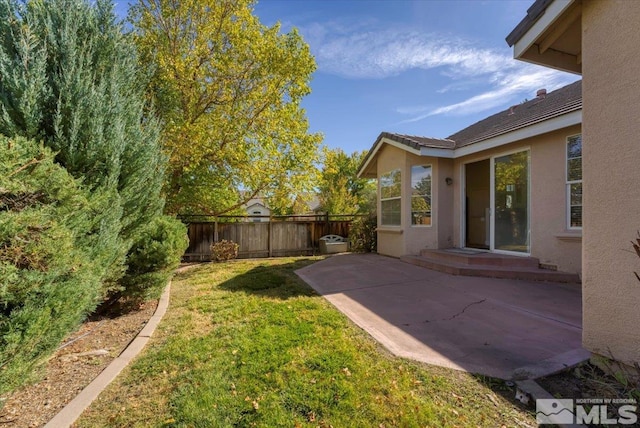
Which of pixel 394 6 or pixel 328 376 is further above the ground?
pixel 394 6

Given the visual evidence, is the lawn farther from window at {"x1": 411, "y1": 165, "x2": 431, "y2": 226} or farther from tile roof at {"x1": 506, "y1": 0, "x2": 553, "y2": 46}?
window at {"x1": 411, "y1": 165, "x2": 431, "y2": 226}

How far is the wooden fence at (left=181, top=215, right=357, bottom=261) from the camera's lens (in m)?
10.8

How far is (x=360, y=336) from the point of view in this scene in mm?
3643

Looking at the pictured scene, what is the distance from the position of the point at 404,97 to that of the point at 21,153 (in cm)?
1154

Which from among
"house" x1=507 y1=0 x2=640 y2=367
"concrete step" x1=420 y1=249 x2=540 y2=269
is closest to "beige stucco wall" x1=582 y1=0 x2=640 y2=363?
"house" x1=507 y1=0 x2=640 y2=367

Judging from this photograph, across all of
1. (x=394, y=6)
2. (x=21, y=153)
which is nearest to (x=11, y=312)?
(x=21, y=153)

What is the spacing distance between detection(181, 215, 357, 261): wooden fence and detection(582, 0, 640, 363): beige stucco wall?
999 centimetres

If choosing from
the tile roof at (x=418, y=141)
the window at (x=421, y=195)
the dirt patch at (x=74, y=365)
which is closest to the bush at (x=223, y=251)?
the dirt patch at (x=74, y=365)

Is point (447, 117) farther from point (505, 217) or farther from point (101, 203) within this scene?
point (101, 203)

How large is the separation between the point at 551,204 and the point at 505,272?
184cm

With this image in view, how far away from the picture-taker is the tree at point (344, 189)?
639 inches

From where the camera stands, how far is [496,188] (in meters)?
7.77

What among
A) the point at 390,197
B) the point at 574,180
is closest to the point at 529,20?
the point at 574,180

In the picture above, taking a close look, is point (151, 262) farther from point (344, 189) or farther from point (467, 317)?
point (344, 189)
